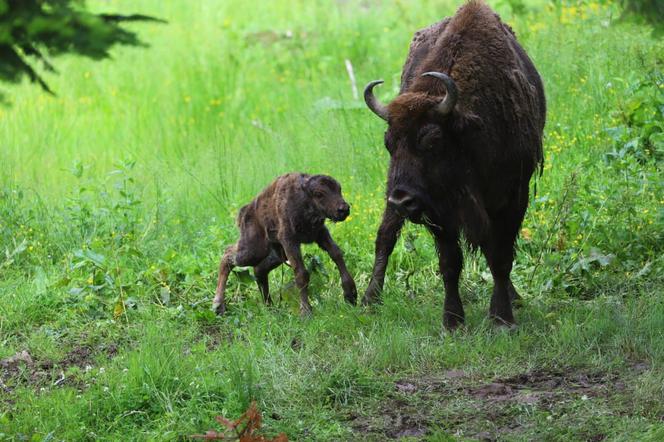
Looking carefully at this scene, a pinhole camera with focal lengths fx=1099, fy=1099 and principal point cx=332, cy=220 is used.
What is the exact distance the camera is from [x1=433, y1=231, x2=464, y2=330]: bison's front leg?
25.3 feet

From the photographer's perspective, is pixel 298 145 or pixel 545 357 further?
pixel 298 145

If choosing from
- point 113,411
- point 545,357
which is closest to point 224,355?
point 113,411

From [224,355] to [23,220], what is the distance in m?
3.98

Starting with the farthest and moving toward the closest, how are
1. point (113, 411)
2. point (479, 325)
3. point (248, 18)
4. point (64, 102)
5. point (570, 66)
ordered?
point (248, 18)
point (64, 102)
point (570, 66)
point (479, 325)
point (113, 411)

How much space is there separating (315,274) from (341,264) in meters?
0.38

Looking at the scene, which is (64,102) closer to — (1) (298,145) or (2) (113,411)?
(1) (298,145)

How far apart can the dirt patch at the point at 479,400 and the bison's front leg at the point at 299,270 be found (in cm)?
165

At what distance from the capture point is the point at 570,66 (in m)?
11.8

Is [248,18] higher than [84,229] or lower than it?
higher

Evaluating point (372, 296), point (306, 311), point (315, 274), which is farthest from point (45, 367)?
point (372, 296)

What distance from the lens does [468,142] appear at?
7250 millimetres

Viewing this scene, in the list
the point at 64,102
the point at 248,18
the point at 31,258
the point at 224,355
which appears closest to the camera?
the point at 224,355

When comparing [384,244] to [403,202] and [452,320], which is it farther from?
[403,202]

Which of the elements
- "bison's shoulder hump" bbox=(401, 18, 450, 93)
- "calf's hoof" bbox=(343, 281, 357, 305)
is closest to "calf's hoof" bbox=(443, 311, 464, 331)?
"calf's hoof" bbox=(343, 281, 357, 305)
